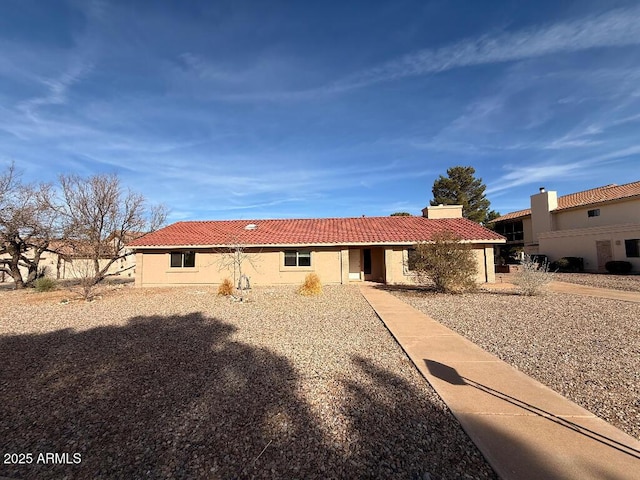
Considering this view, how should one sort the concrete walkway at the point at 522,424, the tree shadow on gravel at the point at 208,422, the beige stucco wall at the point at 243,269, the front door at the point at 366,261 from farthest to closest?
the front door at the point at 366,261 < the beige stucco wall at the point at 243,269 < the tree shadow on gravel at the point at 208,422 < the concrete walkway at the point at 522,424

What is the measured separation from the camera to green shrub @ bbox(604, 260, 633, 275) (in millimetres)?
22547

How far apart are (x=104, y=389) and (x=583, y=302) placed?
14.5 meters

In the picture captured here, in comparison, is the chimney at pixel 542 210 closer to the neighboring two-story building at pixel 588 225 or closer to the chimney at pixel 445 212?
the neighboring two-story building at pixel 588 225

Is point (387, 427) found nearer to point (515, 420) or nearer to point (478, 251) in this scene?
point (515, 420)

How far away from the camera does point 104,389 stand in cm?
463

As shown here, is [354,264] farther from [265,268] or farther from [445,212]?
[445,212]

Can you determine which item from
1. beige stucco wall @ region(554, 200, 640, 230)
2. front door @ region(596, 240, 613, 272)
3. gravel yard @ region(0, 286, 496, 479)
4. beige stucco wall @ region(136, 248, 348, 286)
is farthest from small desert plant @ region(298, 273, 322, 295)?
beige stucco wall @ region(554, 200, 640, 230)

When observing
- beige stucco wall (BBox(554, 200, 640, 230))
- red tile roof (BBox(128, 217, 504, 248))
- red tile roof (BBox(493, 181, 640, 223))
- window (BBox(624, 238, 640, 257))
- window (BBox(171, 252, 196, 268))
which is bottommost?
window (BBox(171, 252, 196, 268))

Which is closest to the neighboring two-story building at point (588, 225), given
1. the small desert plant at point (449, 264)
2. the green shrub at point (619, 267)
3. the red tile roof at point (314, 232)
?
the green shrub at point (619, 267)

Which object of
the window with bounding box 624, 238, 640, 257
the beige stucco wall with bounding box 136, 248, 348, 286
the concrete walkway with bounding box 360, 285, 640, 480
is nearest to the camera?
the concrete walkway with bounding box 360, 285, 640, 480

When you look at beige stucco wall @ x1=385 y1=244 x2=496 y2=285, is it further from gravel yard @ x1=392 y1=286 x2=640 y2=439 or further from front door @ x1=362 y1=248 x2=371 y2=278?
gravel yard @ x1=392 y1=286 x2=640 y2=439

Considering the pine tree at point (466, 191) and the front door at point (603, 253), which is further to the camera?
the pine tree at point (466, 191)

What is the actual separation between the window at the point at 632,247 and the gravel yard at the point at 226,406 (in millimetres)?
23050

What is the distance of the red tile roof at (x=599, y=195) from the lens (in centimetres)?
2580
